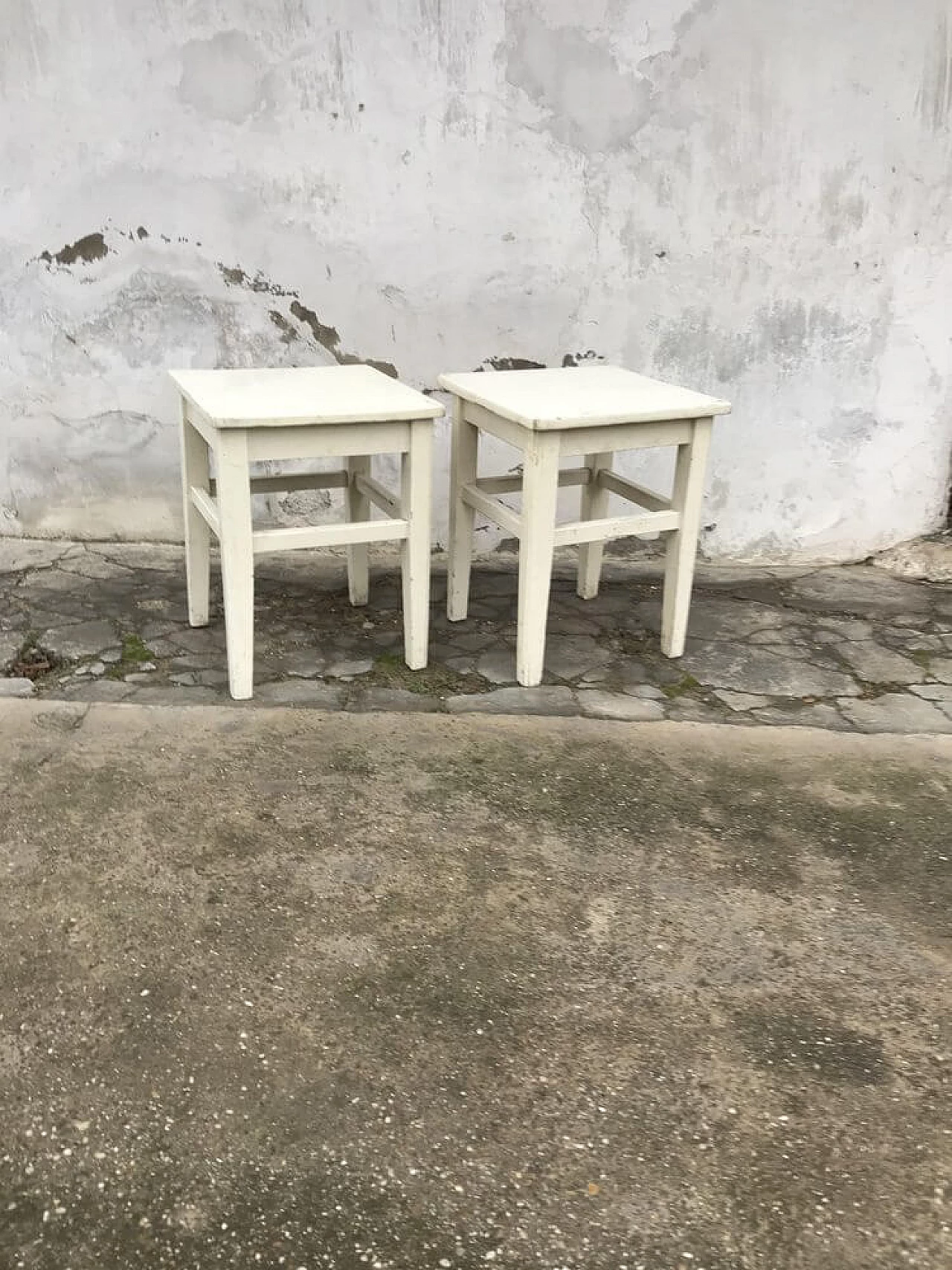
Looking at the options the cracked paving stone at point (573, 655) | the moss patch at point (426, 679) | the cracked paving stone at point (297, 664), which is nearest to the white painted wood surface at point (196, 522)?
the cracked paving stone at point (297, 664)

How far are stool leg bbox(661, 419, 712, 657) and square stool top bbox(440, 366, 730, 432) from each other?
90mm

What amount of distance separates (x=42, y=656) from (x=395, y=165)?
1.75 meters

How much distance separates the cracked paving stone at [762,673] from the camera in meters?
2.59

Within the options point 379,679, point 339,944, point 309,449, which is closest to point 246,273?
point 309,449

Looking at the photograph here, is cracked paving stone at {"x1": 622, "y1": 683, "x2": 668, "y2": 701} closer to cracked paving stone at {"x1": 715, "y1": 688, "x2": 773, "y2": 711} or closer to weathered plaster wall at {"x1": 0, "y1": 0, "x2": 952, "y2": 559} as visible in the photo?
cracked paving stone at {"x1": 715, "y1": 688, "x2": 773, "y2": 711}

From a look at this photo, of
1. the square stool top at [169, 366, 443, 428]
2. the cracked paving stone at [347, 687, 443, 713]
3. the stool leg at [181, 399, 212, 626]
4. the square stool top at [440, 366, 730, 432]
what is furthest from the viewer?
the stool leg at [181, 399, 212, 626]

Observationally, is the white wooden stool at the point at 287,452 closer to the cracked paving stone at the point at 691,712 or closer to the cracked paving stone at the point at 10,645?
the cracked paving stone at the point at 10,645

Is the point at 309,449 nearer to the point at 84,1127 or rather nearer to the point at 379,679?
the point at 379,679

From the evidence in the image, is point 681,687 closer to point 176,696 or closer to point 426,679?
point 426,679

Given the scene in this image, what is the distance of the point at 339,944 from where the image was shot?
5.41 ft

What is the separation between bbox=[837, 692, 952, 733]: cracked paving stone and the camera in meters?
2.42

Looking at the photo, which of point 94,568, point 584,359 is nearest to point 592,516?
point 584,359

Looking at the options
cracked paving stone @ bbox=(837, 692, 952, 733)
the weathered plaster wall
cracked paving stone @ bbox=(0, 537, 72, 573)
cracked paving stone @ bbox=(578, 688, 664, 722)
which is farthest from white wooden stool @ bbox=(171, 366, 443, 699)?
cracked paving stone @ bbox=(837, 692, 952, 733)

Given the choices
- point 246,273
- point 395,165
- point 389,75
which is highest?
point 389,75
